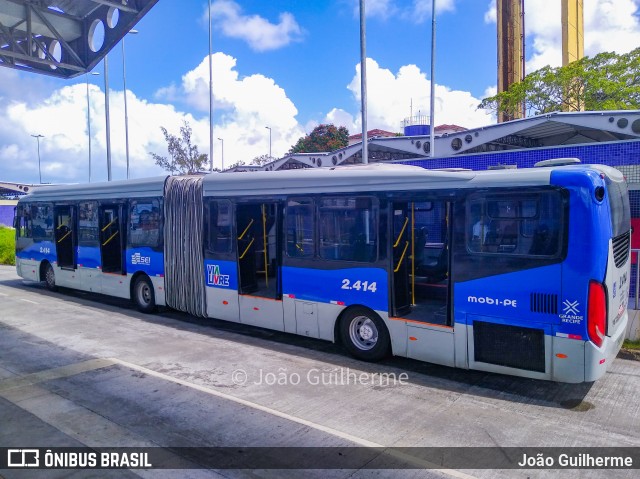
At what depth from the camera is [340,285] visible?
8430mm

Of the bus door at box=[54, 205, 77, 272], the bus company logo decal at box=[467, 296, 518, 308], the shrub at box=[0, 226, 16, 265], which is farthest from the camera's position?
the shrub at box=[0, 226, 16, 265]

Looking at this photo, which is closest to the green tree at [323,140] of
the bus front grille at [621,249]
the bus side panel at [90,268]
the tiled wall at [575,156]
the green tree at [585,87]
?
the green tree at [585,87]

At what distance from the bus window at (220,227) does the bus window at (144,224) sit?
1875 millimetres

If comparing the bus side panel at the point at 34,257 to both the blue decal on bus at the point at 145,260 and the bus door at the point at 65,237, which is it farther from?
the blue decal on bus at the point at 145,260

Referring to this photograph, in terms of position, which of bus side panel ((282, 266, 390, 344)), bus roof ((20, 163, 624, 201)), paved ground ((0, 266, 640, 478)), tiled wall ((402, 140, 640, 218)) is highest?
tiled wall ((402, 140, 640, 218))

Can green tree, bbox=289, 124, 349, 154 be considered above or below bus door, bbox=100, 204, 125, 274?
above

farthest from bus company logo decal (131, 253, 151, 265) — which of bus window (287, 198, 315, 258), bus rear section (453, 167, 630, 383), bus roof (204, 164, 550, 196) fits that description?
bus rear section (453, 167, 630, 383)

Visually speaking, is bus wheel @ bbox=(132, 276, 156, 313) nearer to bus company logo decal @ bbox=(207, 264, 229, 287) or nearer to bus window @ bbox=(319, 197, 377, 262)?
bus company logo decal @ bbox=(207, 264, 229, 287)

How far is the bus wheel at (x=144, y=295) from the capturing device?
1228cm

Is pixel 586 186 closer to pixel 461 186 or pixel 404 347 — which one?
pixel 461 186

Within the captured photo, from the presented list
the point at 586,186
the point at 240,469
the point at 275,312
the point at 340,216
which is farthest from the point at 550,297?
the point at 275,312

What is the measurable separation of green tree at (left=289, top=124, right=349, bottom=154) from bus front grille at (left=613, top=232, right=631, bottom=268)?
5631 cm

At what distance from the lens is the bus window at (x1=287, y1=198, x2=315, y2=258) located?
8914mm

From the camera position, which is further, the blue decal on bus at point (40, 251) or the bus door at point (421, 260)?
the blue decal on bus at point (40, 251)
